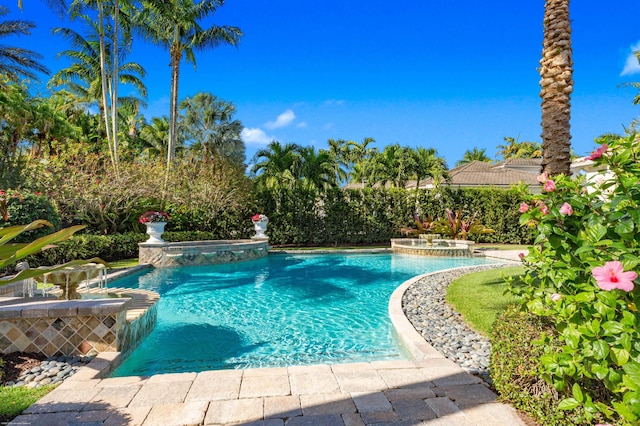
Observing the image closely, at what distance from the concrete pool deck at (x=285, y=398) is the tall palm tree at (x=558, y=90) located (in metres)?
5.01

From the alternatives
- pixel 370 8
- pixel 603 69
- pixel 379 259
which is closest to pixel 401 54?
pixel 370 8

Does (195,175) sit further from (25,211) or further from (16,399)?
(16,399)

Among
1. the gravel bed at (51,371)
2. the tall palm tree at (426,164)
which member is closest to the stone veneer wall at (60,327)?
the gravel bed at (51,371)

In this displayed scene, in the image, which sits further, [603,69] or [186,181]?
[603,69]

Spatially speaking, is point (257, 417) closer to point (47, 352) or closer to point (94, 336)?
point (94, 336)

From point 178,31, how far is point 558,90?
20.2 m

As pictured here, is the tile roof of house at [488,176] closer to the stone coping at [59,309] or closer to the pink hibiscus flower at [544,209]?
the pink hibiscus flower at [544,209]

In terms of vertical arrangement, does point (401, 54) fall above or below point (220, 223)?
above

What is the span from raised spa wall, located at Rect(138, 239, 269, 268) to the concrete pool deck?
1023 cm

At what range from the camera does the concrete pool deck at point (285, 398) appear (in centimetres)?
296

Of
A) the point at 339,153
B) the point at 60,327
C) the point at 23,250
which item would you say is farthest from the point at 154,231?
the point at 339,153

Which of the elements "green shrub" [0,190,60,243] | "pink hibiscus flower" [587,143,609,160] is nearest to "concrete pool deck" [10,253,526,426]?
"pink hibiscus flower" [587,143,609,160]

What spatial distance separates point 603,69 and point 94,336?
28.1 meters

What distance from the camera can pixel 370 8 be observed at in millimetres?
16453
